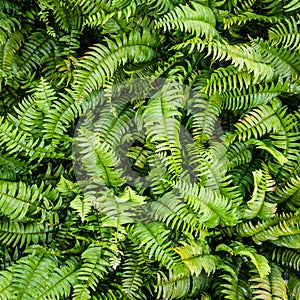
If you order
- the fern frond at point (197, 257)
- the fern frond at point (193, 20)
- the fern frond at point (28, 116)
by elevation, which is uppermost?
the fern frond at point (193, 20)

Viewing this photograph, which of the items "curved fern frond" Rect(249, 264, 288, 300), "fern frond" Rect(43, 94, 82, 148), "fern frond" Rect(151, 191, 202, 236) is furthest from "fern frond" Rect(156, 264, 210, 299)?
"fern frond" Rect(43, 94, 82, 148)

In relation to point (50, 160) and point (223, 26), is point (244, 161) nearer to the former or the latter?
point (223, 26)

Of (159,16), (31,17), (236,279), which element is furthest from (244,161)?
(31,17)

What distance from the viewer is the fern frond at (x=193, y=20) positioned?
284 centimetres

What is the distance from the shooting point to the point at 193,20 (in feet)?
9.46

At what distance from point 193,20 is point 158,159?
40.0 inches

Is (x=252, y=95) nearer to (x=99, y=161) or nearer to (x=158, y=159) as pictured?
(x=158, y=159)

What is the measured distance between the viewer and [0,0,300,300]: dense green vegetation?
2.89 metres

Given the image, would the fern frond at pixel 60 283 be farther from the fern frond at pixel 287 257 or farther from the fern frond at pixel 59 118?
the fern frond at pixel 287 257

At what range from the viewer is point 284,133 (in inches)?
121

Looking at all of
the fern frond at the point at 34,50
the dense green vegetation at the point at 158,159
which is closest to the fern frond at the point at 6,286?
the dense green vegetation at the point at 158,159

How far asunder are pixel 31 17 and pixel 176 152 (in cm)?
168

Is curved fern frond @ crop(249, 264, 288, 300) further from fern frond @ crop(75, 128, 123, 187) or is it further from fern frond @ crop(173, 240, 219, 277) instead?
fern frond @ crop(75, 128, 123, 187)

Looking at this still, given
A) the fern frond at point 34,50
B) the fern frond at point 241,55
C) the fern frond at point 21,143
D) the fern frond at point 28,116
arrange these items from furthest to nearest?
the fern frond at point 34,50 → the fern frond at point 28,116 → the fern frond at point 21,143 → the fern frond at point 241,55
